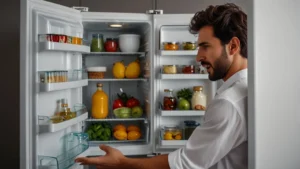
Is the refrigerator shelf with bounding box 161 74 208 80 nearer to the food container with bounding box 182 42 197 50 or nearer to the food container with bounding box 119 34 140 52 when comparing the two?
the food container with bounding box 182 42 197 50

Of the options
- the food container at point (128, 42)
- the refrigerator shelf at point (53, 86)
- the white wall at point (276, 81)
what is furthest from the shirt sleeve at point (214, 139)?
the food container at point (128, 42)

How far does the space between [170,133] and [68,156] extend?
2.53 ft

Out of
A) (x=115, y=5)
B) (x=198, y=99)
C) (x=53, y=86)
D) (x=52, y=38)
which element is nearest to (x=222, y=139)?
(x=53, y=86)

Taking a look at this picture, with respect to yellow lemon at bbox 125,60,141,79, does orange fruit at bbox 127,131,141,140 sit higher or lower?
lower

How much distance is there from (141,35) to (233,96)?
1756 mm

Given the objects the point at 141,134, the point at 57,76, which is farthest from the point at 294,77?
the point at 141,134

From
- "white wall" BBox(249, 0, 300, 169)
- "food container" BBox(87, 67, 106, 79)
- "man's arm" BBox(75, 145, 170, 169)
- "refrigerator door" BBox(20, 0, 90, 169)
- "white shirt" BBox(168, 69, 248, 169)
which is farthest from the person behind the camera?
"food container" BBox(87, 67, 106, 79)

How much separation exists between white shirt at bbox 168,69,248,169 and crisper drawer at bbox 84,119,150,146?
124 cm

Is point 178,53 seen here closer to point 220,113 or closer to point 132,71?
point 132,71

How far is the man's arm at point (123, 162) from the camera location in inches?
46.3

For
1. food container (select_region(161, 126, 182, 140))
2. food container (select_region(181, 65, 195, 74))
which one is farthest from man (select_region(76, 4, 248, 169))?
food container (select_region(161, 126, 182, 140))

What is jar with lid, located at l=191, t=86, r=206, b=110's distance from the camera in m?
2.29

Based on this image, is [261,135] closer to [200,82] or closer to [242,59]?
[242,59]

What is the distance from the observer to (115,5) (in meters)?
2.88
